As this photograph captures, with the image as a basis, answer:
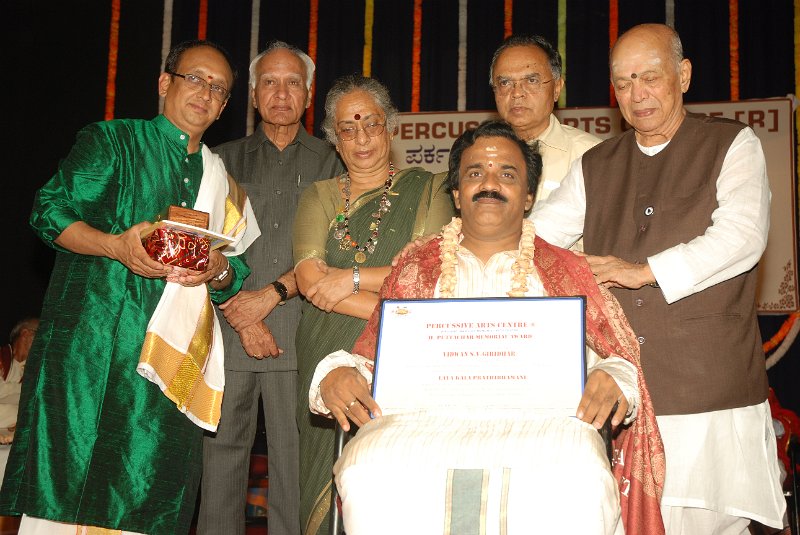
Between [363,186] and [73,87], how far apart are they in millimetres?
3963

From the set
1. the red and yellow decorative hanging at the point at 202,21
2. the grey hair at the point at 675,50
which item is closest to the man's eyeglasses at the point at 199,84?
the grey hair at the point at 675,50

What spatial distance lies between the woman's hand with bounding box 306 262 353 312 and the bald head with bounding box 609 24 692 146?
1155 mm

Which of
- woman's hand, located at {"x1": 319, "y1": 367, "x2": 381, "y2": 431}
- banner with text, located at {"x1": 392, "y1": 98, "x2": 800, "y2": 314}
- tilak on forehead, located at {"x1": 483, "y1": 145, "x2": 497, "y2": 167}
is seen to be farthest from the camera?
banner with text, located at {"x1": 392, "y1": 98, "x2": 800, "y2": 314}

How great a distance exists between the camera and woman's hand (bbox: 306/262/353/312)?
326 centimetres

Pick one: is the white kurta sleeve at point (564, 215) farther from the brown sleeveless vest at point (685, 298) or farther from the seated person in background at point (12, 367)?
the seated person in background at point (12, 367)

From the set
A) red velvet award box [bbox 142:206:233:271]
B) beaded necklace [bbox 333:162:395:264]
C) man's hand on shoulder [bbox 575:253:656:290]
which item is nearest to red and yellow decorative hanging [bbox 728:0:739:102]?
beaded necklace [bbox 333:162:395:264]

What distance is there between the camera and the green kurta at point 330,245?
3293mm

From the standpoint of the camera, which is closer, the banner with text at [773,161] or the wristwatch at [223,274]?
the wristwatch at [223,274]

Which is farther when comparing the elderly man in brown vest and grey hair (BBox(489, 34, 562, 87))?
grey hair (BBox(489, 34, 562, 87))

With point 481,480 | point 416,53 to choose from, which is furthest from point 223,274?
point 416,53

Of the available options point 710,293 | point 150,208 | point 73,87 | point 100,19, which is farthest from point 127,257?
point 100,19

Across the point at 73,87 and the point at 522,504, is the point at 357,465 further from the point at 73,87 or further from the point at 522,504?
the point at 73,87

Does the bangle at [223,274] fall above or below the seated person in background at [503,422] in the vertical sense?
above

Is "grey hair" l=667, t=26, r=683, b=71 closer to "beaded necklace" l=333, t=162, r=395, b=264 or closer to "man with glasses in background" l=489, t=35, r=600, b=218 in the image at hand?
"man with glasses in background" l=489, t=35, r=600, b=218
